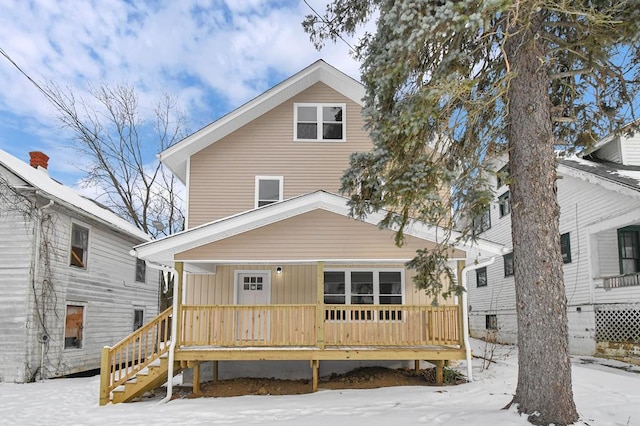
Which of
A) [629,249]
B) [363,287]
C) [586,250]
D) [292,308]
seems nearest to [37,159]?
[292,308]

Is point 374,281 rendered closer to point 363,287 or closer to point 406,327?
point 363,287

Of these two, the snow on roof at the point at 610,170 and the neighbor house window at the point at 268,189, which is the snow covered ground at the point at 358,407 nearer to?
the snow on roof at the point at 610,170

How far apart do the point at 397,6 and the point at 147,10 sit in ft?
46.9

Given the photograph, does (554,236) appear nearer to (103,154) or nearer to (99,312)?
(99,312)

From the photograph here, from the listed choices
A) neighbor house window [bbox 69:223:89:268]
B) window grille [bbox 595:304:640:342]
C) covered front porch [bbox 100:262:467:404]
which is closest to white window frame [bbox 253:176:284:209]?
covered front porch [bbox 100:262:467:404]

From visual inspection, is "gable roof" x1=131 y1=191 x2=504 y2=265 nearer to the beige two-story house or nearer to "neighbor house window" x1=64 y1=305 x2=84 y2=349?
the beige two-story house

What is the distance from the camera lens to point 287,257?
10.1 m

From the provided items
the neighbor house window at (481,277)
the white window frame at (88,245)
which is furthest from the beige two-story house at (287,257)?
the neighbor house window at (481,277)

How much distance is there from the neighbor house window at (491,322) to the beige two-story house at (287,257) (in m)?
9.80

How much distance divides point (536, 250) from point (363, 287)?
6373mm

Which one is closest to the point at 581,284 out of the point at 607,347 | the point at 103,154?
the point at 607,347

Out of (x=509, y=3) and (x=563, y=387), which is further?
(x=563, y=387)

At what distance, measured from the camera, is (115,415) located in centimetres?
851

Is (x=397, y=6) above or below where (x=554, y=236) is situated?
above
